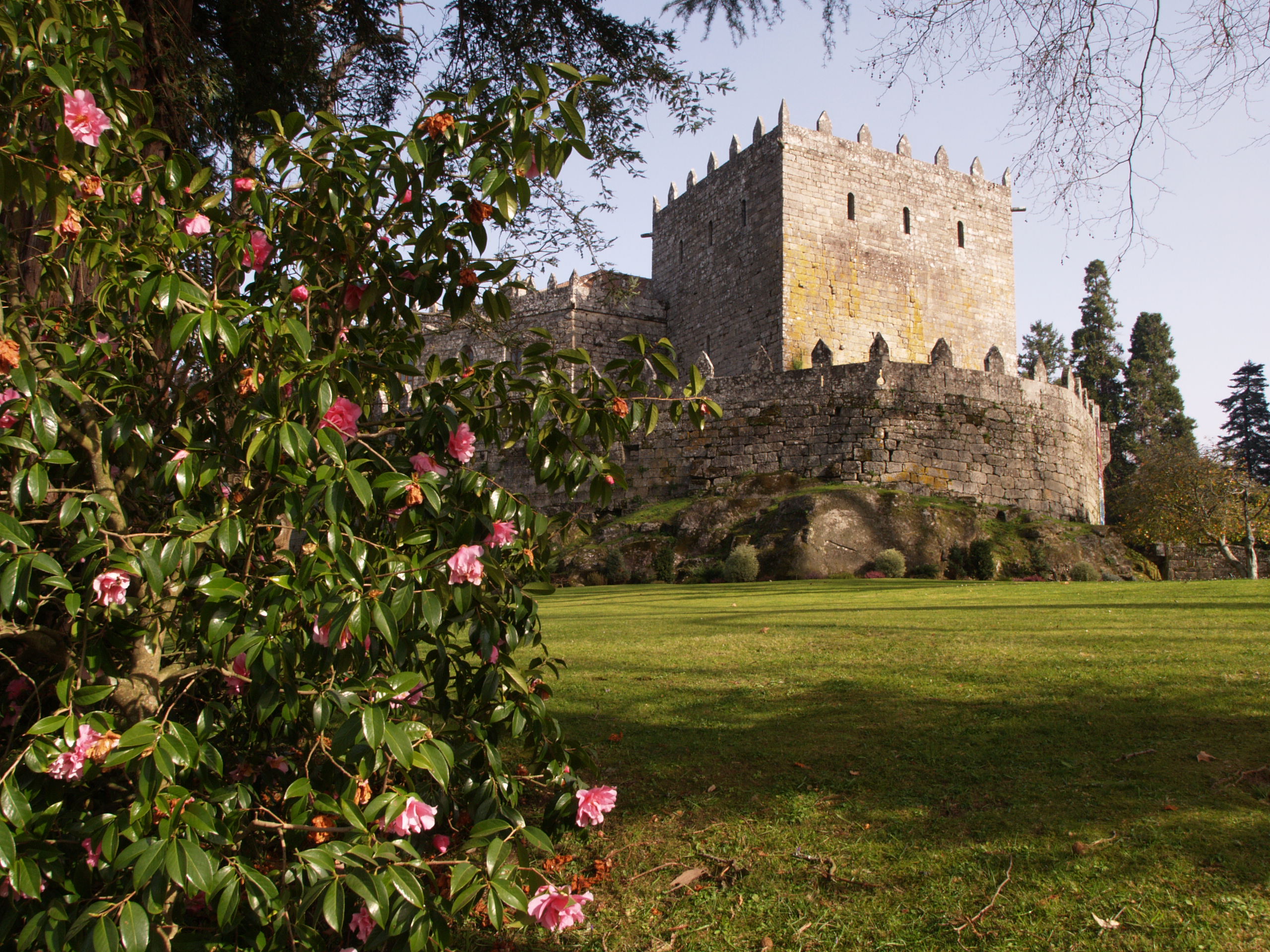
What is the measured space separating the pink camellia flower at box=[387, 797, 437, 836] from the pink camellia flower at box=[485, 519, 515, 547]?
0.76m

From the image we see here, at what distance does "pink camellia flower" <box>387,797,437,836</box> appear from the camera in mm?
2158

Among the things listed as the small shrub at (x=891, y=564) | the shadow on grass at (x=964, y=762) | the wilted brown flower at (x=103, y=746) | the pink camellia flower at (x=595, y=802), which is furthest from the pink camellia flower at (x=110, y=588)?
the small shrub at (x=891, y=564)

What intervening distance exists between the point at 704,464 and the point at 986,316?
14.8 meters

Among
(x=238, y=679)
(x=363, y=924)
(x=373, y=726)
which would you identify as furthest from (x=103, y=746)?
A: (x=363, y=924)

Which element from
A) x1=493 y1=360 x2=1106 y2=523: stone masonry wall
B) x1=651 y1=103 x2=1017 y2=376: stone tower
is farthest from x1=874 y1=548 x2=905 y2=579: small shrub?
x1=651 y1=103 x2=1017 y2=376: stone tower

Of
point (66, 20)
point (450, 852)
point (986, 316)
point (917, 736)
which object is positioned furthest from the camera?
point (986, 316)

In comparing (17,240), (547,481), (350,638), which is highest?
(17,240)

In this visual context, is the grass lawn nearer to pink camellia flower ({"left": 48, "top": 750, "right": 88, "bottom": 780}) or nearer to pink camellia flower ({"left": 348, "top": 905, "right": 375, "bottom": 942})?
pink camellia flower ({"left": 348, "top": 905, "right": 375, "bottom": 942})

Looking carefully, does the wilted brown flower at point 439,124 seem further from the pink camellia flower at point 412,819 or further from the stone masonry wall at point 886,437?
the stone masonry wall at point 886,437

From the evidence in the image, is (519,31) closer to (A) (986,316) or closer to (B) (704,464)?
(B) (704,464)

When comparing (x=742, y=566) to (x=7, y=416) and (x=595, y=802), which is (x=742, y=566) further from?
(x=7, y=416)

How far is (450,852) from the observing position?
3.13 meters

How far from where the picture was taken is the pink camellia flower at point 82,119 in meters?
2.44

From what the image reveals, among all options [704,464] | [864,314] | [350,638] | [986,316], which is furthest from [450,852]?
[986,316]
